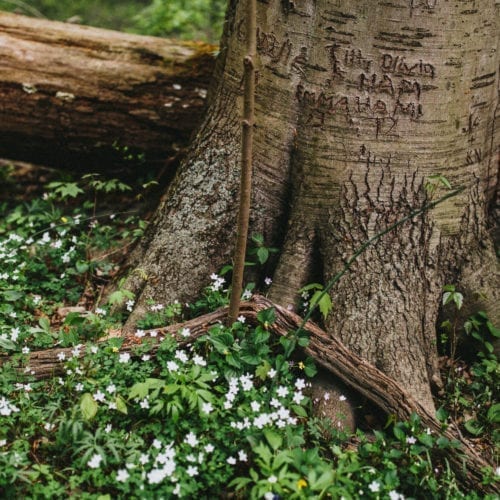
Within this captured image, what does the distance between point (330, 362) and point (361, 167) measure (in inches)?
39.8

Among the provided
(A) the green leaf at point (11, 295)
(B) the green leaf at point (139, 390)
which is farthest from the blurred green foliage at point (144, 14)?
(B) the green leaf at point (139, 390)

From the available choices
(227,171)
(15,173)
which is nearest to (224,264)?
(227,171)

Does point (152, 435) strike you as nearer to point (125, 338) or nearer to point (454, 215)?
point (125, 338)

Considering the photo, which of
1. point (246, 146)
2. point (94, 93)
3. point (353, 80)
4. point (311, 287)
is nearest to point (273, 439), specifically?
point (311, 287)

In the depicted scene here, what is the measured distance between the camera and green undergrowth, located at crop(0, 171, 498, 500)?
2354 millimetres

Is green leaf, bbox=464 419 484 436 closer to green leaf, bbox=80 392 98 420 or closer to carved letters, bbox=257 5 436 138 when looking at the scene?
carved letters, bbox=257 5 436 138

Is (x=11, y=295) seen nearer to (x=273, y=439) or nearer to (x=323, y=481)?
(x=273, y=439)

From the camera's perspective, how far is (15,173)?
5.03m

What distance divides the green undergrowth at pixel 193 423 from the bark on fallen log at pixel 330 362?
5 cm

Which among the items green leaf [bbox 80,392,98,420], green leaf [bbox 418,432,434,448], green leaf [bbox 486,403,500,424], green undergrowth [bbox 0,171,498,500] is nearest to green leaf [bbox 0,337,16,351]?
green undergrowth [bbox 0,171,498,500]

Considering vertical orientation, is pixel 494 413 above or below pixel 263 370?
below

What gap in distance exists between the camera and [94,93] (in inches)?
170

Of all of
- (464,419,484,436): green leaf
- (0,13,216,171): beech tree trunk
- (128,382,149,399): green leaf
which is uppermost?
(0,13,216,171): beech tree trunk

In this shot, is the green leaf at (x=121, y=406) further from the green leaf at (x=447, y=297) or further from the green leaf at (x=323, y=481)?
the green leaf at (x=447, y=297)
